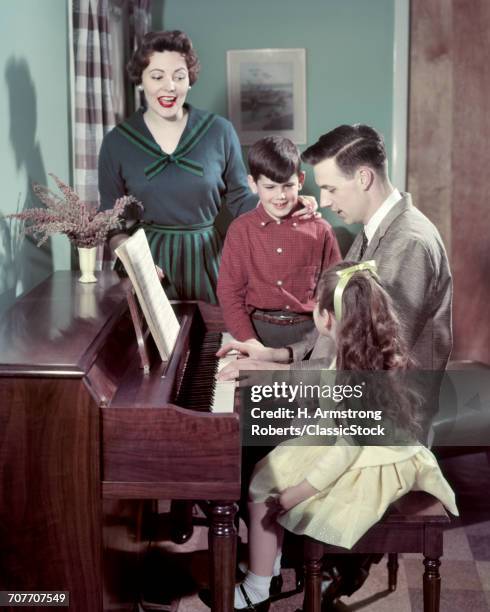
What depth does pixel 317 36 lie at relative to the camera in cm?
442

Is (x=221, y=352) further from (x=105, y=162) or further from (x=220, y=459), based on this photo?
(x=105, y=162)

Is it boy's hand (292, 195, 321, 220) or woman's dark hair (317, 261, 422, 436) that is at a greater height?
boy's hand (292, 195, 321, 220)

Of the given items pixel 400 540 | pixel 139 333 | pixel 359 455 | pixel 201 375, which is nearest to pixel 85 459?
pixel 139 333

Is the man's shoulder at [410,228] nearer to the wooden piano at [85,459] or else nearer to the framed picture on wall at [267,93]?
the wooden piano at [85,459]

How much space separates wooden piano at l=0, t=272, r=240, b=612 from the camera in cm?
194

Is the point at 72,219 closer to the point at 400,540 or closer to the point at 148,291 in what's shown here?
the point at 148,291

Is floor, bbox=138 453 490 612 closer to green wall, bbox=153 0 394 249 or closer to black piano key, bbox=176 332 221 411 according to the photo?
black piano key, bbox=176 332 221 411

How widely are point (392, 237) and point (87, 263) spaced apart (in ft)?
3.46

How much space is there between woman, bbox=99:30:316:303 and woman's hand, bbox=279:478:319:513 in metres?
1.28

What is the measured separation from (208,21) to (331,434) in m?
2.79

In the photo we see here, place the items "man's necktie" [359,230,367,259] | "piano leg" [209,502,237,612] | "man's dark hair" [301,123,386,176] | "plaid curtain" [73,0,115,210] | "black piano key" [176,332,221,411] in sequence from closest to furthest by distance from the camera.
Answer: "piano leg" [209,502,237,612] → "black piano key" [176,332,221,411] → "man's dark hair" [301,123,386,176] → "man's necktie" [359,230,367,259] → "plaid curtain" [73,0,115,210]

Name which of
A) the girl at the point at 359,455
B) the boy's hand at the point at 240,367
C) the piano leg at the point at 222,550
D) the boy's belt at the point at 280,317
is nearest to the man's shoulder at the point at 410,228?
the girl at the point at 359,455

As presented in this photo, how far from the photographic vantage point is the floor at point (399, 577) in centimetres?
280

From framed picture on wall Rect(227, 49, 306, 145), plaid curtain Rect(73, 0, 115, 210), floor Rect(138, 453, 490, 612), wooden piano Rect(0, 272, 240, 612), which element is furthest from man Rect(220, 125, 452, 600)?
framed picture on wall Rect(227, 49, 306, 145)
